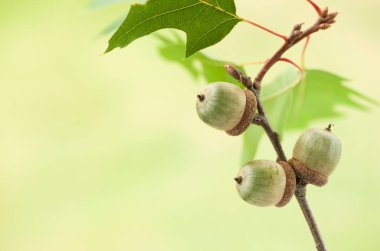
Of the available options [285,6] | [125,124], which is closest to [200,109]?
[125,124]

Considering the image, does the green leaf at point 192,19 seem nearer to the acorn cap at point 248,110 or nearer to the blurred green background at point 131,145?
the acorn cap at point 248,110

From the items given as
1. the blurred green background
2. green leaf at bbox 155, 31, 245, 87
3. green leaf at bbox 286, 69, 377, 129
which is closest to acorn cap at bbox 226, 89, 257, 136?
green leaf at bbox 155, 31, 245, 87

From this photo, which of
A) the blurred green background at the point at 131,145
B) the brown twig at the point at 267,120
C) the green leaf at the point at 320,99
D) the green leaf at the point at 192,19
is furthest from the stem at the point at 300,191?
the blurred green background at the point at 131,145

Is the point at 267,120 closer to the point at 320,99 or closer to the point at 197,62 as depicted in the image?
the point at 197,62

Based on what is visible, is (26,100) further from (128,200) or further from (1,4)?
(128,200)

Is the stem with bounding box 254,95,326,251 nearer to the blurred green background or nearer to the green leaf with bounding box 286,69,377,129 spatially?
the green leaf with bounding box 286,69,377,129

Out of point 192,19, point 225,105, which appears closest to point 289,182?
point 225,105
